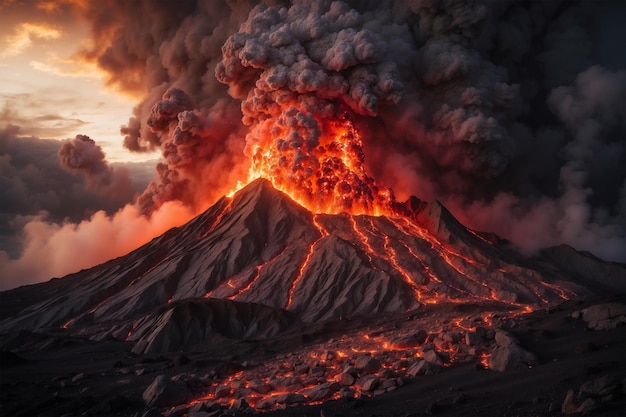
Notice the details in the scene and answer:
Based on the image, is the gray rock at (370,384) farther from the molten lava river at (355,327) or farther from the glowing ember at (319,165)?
the glowing ember at (319,165)

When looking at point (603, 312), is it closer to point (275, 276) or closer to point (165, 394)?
point (165, 394)

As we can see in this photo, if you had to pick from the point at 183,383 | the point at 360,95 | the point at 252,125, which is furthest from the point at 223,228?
the point at 183,383

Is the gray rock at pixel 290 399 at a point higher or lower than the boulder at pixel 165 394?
lower

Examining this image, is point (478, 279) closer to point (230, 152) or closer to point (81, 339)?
point (81, 339)

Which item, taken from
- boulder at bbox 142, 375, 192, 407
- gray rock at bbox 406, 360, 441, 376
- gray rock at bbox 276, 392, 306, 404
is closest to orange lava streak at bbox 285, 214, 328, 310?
boulder at bbox 142, 375, 192, 407

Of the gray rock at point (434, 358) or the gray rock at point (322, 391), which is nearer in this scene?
the gray rock at point (322, 391)


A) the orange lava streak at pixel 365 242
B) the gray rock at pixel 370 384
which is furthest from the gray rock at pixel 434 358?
the orange lava streak at pixel 365 242

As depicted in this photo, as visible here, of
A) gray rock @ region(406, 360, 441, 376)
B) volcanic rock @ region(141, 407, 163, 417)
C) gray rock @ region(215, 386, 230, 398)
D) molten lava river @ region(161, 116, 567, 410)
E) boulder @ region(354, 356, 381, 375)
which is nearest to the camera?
volcanic rock @ region(141, 407, 163, 417)

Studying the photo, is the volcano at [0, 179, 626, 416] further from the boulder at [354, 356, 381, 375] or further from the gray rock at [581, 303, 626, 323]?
the boulder at [354, 356, 381, 375]
